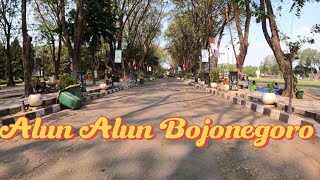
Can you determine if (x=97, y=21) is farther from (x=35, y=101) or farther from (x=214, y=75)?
(x=35, y=101)

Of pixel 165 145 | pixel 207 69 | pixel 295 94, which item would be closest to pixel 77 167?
pixel 165 145

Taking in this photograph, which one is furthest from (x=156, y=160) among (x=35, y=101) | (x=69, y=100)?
(x=69, y=100)

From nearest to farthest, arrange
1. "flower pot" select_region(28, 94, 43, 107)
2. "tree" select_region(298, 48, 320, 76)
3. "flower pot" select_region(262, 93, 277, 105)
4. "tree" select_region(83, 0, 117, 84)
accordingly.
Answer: "flower pot" select_region(28, 94, 43, 107) → "flower pot" select_region(262, 93, 277, 105) → "tree" select_region(83, 0, 117, 84) → "tree" select_region(298, 48, 320, 76)

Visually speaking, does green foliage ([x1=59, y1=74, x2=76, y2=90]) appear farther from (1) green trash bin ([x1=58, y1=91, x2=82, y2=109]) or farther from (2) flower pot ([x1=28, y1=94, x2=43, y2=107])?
(2) flower pot ([x1=28, y1=94, x2=43, y2=107])

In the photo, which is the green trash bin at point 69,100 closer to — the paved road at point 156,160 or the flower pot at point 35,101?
the flower pot at point 35,101

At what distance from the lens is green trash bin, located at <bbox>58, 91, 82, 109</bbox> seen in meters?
11.7

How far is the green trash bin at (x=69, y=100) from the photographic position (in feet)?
38.4

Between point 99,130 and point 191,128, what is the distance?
2.06m

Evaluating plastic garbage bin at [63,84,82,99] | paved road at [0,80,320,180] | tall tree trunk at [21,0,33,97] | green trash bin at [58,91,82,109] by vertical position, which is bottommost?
paved road at [0,80,320,180]

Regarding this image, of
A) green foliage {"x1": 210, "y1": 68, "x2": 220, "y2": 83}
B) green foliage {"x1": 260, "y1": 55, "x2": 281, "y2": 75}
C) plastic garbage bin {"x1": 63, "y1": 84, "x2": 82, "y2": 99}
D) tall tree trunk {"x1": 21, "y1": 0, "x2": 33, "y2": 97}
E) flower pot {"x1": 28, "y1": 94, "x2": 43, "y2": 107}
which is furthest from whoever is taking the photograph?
green foliage {"x1": 260, "y1": 55, "x2": 281, "y2": 75}

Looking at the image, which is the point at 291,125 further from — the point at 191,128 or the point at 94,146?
the point at 94,146

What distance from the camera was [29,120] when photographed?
9.53 metres

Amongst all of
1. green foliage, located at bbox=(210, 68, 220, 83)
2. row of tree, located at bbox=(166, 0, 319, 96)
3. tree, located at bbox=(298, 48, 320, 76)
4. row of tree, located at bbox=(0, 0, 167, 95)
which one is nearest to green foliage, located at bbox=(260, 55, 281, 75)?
tree, located at bbox=(298, 48, 320, 76)
